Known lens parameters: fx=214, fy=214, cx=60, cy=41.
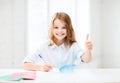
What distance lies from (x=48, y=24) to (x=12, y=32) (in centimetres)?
37

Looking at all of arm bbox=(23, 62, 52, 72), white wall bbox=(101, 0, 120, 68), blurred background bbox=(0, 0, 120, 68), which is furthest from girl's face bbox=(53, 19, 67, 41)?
white wall bbox=(101, 0, 120, 68)

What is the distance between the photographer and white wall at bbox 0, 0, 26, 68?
2.13 meters

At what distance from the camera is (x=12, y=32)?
7.07 ft

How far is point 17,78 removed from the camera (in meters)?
0.90

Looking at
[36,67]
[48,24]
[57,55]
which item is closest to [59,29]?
[57,55]

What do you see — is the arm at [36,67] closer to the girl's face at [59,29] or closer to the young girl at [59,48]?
the young girl at [59,48]

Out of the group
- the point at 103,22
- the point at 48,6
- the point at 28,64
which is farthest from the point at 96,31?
the point at 28,64

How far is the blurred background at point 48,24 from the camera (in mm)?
2131

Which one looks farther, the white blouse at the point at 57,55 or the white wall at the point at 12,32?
the white wall at the point at 12,32

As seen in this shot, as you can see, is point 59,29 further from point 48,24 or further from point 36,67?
point 48,24

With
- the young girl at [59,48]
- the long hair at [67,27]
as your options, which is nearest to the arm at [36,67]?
the young girl at [59,48]

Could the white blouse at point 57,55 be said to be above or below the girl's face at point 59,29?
below

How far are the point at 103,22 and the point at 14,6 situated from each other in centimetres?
91

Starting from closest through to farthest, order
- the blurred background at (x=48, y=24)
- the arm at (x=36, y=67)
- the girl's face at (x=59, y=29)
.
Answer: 1. the arm at (x=36, y=67)
2. the girl's face at (x=59, y=29)
3. the blurred background at (x=48, y=24)
